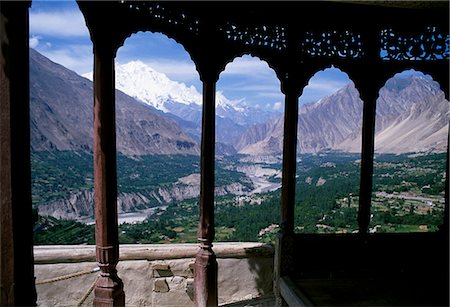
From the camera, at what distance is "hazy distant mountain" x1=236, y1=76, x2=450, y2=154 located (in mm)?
74688

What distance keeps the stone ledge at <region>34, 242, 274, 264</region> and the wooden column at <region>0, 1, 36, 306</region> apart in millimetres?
4231

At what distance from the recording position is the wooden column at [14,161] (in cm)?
206

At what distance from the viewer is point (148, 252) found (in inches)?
251

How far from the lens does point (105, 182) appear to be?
4277mm

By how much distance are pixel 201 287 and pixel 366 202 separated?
2.86 m

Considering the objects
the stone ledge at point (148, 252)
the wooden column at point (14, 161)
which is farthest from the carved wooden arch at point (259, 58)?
the wooden column at point (14, 161)

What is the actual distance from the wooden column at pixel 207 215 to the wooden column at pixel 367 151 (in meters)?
2.32

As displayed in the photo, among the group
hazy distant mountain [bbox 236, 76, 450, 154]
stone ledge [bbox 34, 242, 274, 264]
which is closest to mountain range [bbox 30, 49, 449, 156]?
hazy distant mountain [bbox 236, 76, 450, 154]

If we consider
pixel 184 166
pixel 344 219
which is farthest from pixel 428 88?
pixel 344 219

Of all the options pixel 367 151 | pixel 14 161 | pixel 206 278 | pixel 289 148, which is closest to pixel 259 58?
pixel 289 148

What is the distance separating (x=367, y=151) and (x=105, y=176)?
3916mm

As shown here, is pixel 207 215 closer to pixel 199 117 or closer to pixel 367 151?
pixel 367 151

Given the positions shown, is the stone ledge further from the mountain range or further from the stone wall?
the mountain range

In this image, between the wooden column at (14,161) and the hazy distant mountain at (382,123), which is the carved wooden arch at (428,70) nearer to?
the wooden column at (14,161)
